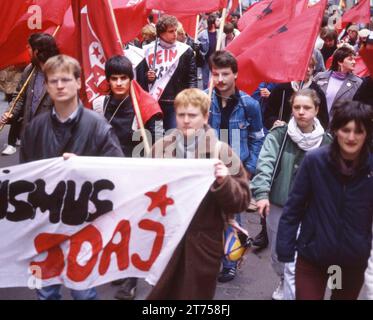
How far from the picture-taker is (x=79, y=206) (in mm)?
3836

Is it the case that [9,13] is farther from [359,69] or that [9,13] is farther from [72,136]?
[359,69]

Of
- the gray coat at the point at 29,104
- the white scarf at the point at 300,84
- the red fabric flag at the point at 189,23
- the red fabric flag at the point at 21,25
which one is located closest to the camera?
the gray coat at the point at 29,104

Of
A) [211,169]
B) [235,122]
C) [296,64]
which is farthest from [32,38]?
[211,169]

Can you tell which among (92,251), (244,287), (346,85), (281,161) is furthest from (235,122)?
(346,85)

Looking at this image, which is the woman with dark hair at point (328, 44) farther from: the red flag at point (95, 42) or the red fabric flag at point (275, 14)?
the red flag at point (95, 42)

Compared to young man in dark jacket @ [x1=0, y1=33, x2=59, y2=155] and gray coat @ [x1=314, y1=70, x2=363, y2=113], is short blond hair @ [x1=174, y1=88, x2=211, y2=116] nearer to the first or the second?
young man in dark jacket @ [x1=0, y1=33, x2=59, y2=155]

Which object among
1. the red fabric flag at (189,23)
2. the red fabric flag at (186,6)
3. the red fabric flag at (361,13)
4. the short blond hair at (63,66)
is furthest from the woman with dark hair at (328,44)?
the short blond hair at (63,66)

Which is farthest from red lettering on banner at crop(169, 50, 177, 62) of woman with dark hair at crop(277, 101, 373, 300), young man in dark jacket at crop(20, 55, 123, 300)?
woman with dark hair at crop(277, 101, 373, 300)

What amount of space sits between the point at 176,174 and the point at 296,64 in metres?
2.12

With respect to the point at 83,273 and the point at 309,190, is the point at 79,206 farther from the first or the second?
the point at 309,190

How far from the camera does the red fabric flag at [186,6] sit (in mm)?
7039

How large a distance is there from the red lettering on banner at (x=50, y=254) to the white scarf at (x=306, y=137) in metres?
1.60

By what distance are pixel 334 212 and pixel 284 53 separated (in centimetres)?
237

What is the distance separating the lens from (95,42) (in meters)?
5.50
